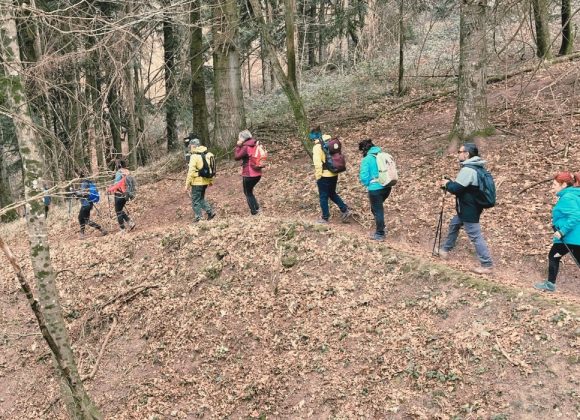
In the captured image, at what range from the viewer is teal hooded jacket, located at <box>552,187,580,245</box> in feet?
21.1

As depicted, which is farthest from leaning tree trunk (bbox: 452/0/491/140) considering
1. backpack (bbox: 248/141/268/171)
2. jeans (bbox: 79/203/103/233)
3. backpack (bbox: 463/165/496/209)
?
jeans (bbox: 79/203/103/233)

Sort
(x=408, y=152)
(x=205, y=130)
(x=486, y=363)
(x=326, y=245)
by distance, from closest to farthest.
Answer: (x=486, y=363), (x=326, y=245), (x=408, y=152), (x=205, y=130)

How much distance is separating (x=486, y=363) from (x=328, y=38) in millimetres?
19456

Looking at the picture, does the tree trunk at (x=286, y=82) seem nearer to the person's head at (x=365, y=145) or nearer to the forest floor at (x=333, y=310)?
the forest floor at (x=333, y=310)

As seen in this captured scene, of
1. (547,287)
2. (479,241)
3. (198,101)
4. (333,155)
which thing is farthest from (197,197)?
(198,101)

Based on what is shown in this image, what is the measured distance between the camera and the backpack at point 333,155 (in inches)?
360

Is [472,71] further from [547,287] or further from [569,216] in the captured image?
[547,287]

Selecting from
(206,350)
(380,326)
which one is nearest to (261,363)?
(206,350)

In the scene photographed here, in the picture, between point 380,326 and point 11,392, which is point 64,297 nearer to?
point 11,392

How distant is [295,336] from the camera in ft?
24.2

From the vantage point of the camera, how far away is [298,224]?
9.56 m

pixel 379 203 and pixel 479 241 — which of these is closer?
pixel 479 241

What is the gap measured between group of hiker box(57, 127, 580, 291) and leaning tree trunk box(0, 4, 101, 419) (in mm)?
655

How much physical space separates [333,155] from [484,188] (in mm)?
2885
